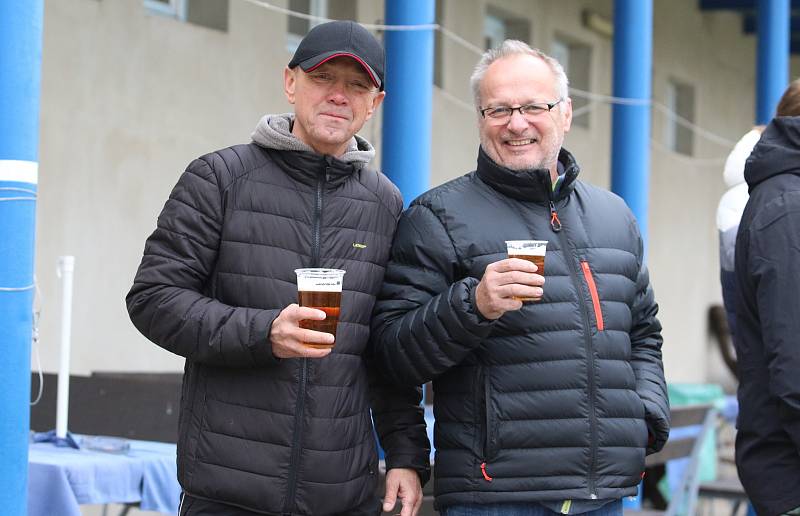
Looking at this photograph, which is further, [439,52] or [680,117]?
[680,117]

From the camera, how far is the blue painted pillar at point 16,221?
260cm

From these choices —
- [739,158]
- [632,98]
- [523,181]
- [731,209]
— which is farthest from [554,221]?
[632,98]

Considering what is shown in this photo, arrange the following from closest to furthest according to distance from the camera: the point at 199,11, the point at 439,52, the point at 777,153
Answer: the point at 777,153, the point at 199,11, the point at 439,52

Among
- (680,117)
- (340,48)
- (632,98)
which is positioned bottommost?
(340,48)

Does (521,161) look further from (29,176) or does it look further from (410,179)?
(410,179)

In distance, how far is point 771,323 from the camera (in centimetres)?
237

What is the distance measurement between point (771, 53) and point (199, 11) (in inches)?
174

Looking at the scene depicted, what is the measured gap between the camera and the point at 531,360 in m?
2.38

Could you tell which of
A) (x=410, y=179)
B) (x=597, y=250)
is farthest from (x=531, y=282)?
(x=410, y=179)

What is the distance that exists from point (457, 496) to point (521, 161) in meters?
0.74

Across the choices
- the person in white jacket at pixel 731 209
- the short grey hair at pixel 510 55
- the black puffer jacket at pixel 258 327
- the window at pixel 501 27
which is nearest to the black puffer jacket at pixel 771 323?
the short grey hair at pixel 510 55

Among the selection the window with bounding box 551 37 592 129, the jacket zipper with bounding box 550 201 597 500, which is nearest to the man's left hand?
the jacket zipper with bounding box 550 201 597 500

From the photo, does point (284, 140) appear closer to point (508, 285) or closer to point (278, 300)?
point (278, 300)

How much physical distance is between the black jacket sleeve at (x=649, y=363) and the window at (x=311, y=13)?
575 cm
